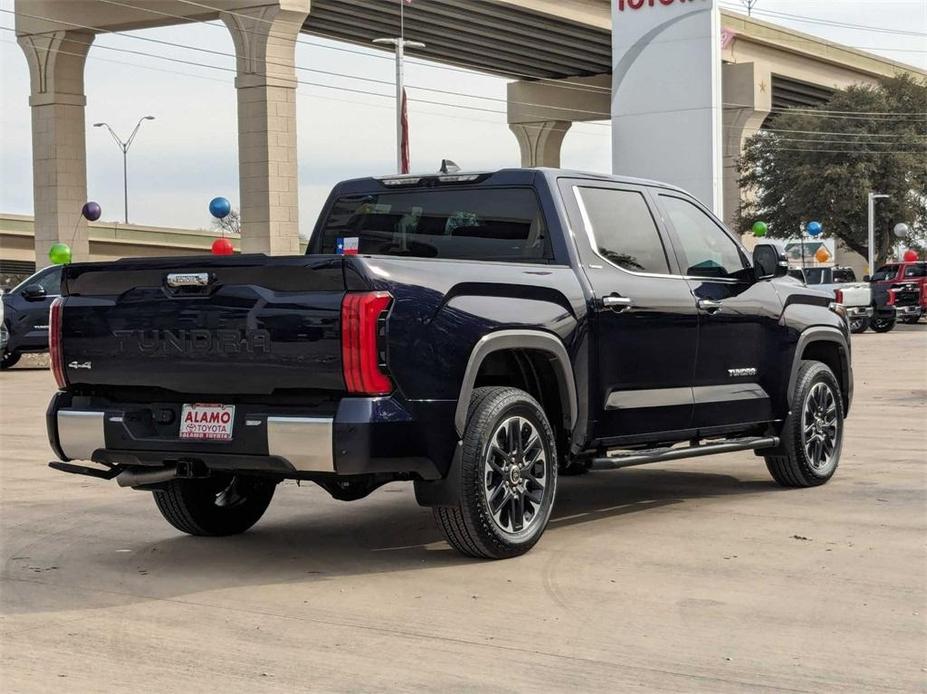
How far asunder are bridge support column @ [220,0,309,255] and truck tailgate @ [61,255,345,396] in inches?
1559

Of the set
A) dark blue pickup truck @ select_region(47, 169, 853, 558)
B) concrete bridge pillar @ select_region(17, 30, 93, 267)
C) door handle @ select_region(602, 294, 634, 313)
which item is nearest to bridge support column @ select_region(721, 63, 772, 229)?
concrete bridge pillar @ select_region(17, 30, 93, 267)

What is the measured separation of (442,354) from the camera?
692 centimetres

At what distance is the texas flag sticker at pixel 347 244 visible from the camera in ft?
29.4

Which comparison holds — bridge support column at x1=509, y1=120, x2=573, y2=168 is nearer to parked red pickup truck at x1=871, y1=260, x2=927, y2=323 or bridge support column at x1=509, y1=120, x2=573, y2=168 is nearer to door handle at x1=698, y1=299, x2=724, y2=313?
parked red pickup truck at x1=871, y1=260, x2=927, y2=323

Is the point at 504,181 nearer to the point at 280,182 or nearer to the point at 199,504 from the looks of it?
the point at 199,504

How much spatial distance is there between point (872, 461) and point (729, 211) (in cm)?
6787

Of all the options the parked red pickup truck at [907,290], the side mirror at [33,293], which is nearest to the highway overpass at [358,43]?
the parked red pickup truck at [907,290]

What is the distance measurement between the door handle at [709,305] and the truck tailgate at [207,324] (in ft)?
9.59

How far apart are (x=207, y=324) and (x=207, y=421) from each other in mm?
455

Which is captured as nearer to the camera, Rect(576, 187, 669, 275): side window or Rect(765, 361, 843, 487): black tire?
Rect(576, 187, 669, 275): side window

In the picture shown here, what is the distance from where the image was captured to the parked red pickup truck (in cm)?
4200

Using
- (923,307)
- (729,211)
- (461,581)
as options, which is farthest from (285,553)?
(729,211)

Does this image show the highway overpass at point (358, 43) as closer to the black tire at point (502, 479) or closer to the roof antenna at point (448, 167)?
the roof antenna at point (448, 167)

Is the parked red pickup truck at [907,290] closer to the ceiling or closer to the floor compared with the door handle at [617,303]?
closer to the floor
